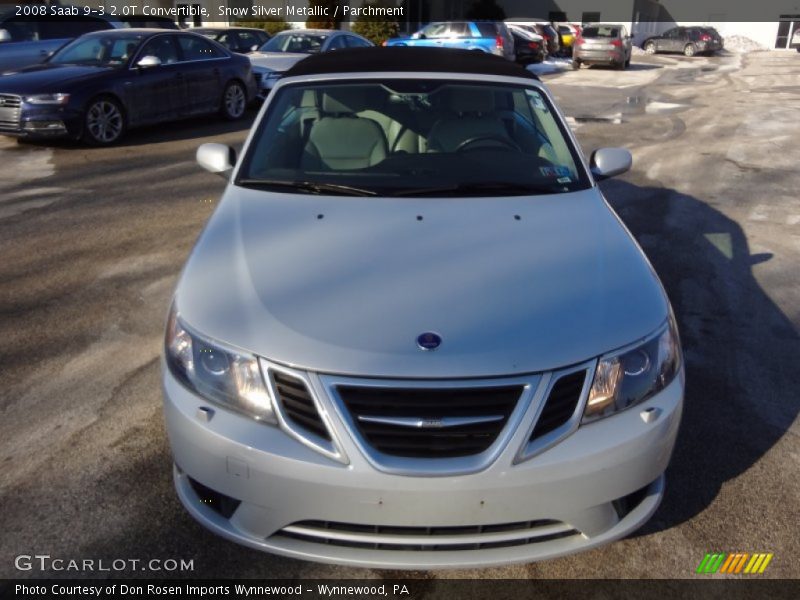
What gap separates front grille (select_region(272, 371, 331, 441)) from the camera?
7.45 feet

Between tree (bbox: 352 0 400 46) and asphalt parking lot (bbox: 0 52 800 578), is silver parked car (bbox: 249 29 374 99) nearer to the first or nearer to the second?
asphalt parking lot (bbox: 0 52 800 578)

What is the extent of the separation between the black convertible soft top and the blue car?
17.2 meters

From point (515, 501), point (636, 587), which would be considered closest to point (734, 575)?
point (636, 587)

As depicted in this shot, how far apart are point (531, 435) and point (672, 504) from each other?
1095mm

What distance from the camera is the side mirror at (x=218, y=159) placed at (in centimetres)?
405

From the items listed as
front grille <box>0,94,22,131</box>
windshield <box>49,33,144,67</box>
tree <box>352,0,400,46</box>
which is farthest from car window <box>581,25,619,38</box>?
front grille <box>0,94,22,131</box>

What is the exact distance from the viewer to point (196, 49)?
38.7ft

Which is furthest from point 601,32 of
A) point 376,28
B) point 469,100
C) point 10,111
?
point 469,100

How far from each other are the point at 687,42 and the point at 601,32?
1748cm

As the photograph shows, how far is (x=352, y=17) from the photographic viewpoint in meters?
33.8

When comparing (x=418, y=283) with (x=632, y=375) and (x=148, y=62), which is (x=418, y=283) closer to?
(x=632, y=375)

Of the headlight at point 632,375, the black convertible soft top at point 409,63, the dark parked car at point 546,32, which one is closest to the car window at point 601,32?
the dark parked car at point 546,32

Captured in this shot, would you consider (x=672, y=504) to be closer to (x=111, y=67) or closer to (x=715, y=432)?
(x=715, y=432)

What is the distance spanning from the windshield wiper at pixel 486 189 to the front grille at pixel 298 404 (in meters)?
1.38
